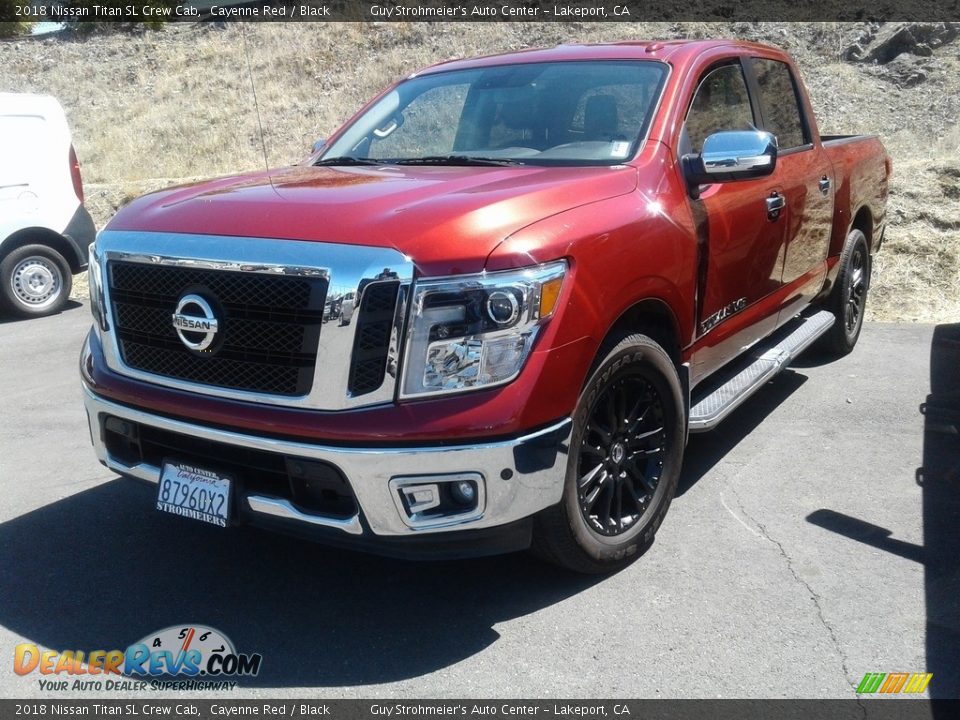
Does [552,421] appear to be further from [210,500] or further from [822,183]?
[822,183]

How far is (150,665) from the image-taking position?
3.16 m

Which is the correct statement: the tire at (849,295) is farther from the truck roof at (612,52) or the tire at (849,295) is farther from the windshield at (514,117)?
the windshield at (514,117)

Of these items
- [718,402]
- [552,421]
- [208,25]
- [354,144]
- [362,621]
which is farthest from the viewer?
[208,25]

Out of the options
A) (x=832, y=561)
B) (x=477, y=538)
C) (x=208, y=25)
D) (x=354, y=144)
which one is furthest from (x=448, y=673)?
(x=208, y=25)

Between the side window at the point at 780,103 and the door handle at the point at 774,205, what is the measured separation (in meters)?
0.48

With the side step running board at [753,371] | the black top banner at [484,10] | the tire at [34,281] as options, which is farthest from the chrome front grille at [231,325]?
the black top banner at [484,10]

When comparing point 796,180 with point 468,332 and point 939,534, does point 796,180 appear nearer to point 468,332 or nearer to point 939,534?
point 939,534

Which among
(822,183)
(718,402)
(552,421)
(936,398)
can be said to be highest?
(822,183)

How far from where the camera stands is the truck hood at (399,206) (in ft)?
9.78

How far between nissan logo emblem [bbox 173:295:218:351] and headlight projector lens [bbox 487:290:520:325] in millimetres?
954

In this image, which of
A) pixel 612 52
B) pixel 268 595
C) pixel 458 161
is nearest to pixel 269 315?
pixel 268 595

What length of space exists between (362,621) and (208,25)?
1157 inches

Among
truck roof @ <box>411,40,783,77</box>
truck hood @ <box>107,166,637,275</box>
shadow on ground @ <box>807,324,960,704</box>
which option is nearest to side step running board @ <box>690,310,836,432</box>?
shadow on ground @ <box>807,324,960,704</box>

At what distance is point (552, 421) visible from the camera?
3064mm
